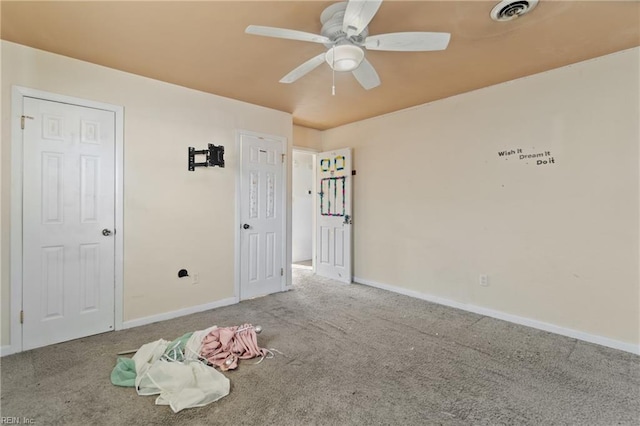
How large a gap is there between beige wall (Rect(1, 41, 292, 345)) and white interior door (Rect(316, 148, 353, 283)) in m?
1.55

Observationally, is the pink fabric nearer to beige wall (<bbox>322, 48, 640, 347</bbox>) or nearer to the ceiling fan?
the ceiling fan

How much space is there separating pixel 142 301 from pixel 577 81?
453 centimetres

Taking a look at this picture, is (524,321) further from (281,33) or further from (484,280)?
(281,33)

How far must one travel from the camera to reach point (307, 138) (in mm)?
4984

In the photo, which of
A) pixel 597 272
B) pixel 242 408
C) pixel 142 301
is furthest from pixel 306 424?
pixel 597 272

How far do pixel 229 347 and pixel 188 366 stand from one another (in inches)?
14.3

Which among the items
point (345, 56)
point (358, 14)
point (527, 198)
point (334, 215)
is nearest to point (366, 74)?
point (345, 56)

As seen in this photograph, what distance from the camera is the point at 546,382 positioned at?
206 centimetres

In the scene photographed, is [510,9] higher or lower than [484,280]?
higher

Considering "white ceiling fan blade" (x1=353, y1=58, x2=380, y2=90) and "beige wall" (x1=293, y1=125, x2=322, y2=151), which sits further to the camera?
"beige wall" (x1=293, y1=125, x2=322, y2=151)

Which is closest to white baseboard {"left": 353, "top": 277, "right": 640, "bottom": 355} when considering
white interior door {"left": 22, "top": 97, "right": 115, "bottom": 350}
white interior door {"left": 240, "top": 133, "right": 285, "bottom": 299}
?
white interior door {"left": 240, "top": 133, "right": 285, "bottom": 299}

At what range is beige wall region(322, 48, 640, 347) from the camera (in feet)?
8.28

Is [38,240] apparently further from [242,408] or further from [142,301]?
[242,408]

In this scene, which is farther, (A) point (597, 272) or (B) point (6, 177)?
(A) point (597, 272)
